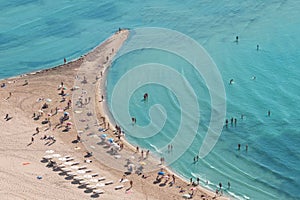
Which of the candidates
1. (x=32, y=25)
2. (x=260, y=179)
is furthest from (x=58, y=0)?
(x=260, y=179)

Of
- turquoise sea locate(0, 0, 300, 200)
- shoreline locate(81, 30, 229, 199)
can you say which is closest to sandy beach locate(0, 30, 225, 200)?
shoreline locate(81, 30, 229, 199)

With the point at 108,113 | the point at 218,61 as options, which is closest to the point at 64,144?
the point at 108,113

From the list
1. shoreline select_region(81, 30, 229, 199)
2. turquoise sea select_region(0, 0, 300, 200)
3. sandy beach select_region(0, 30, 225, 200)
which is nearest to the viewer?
sandy beach select_region(0, 30, 225, 200)

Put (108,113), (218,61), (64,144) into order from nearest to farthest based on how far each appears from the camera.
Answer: (64,144)
(108,113)
(218,61)

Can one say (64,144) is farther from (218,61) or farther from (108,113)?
(218,61)

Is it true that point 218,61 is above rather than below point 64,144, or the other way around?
above

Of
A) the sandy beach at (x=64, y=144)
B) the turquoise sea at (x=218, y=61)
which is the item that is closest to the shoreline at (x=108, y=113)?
the sandy beach at (x=64, y=144)

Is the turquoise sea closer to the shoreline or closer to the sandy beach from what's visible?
the shoreline
